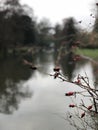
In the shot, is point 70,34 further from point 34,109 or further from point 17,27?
point 17,27

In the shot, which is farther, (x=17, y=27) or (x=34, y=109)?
(x=17, y=27)

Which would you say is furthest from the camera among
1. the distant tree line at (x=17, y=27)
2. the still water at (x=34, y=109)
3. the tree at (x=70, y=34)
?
the distant tree line at (x=17, y=27)

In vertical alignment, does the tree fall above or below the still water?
above

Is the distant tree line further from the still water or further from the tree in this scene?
the still water

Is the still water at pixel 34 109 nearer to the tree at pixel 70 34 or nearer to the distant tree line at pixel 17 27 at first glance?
the tree at pixel 70 34

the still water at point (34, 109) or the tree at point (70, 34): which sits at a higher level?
the tree at point (70, 34)

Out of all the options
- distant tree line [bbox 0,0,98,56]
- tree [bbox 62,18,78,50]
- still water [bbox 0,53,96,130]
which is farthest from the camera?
distant tree line [bbox 0,0,98,56]

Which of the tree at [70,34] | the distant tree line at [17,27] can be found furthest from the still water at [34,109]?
the distant tree line at [17,27]

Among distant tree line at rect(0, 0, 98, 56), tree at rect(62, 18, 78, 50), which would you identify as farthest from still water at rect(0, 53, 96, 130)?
distant tree line at rect(0, 0, 98, 56)

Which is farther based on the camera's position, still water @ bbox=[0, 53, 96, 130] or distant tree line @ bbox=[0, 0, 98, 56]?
distant tree line @ bbox=[0, 0, 98, 56]

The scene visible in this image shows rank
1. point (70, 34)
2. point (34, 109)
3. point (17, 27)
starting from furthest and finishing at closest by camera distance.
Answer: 1. point (17, 27)
2. point (34, 109)
3. point (70, 34)

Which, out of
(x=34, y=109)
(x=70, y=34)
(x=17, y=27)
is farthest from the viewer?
(x=17, y=27)

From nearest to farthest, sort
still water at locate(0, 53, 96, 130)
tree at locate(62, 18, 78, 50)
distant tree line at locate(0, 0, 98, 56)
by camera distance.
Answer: tree at locate(62, 18, 78, 50)
still water at locate(0, 53, 96, 130)
distant tree line at locate(0, 0, 98, 56)

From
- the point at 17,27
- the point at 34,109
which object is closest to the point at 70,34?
the point at 34,109
